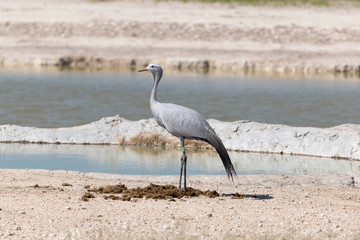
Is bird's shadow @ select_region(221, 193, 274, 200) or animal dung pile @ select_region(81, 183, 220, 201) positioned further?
bird's shadow @ select_region(221, 193, 274, 200)

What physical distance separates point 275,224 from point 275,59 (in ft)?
55.2

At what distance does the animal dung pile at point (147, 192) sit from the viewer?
8.14m

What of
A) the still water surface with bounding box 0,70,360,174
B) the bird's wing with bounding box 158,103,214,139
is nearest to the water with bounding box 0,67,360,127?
the still water surface with bounding box 0,70,360,174

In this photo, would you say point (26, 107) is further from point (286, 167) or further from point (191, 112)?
point (191, 112)

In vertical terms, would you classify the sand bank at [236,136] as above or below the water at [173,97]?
below

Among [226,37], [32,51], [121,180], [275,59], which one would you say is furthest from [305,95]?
[121,180]

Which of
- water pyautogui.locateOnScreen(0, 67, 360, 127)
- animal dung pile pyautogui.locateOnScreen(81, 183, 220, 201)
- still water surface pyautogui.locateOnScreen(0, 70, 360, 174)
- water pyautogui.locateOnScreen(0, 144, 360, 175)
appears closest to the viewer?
animal dung pile pyautogui.locateOnScreen(81, 183, 220, 201)

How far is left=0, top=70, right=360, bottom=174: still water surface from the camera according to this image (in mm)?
11164

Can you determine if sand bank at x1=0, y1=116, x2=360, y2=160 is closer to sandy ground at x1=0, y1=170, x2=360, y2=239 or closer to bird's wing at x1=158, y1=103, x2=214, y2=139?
sandy ground at x1=0, y1=170, x2=360, y2=239

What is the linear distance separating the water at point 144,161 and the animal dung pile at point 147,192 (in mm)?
2047

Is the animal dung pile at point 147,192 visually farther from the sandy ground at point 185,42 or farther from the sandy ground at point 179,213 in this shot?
the sandy ground at point 185,42

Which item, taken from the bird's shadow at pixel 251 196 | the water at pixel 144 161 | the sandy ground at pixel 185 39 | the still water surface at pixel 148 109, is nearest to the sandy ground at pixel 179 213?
the bird's shadow at pixel 251 196

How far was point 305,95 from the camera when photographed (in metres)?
19.9

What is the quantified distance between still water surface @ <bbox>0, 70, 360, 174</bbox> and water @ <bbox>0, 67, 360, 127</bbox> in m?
0.02
